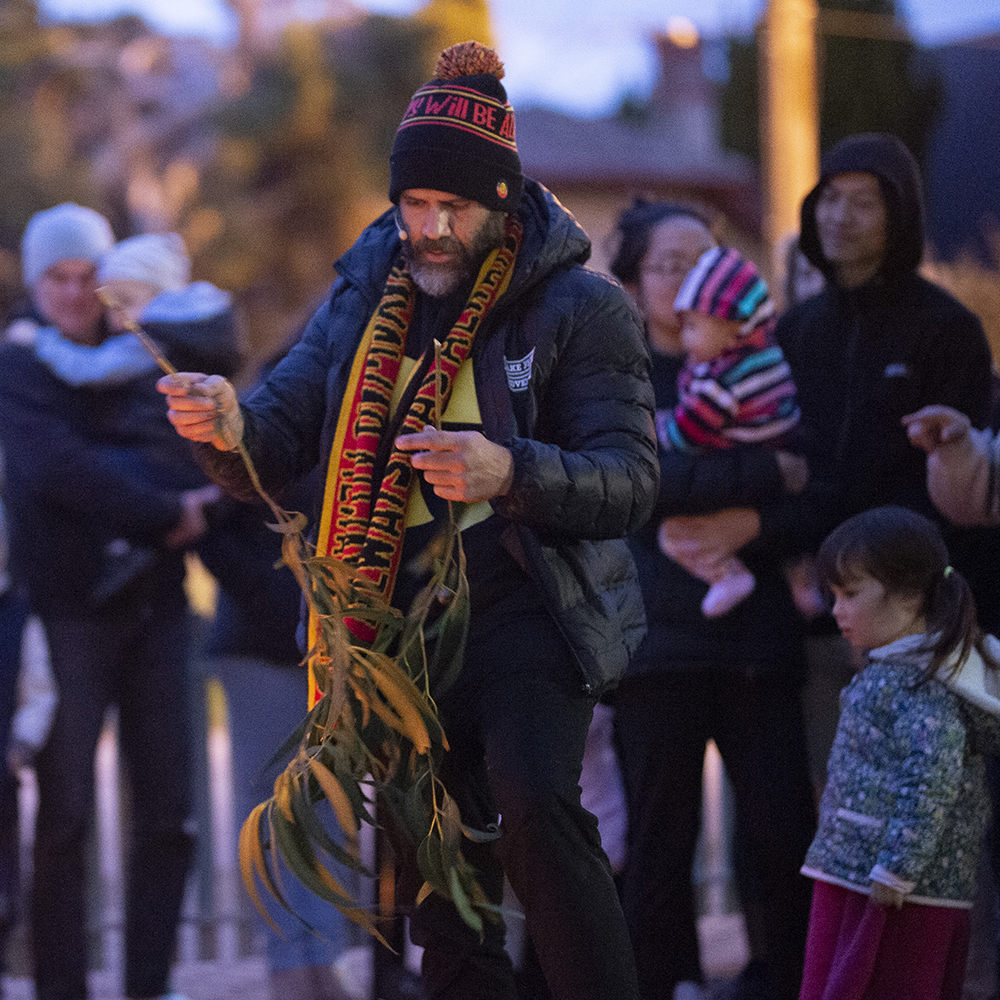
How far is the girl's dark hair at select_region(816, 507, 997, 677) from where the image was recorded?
11.8ft

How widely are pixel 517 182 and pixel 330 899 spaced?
1.57m

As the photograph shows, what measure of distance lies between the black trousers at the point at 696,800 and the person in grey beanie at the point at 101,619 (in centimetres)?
155

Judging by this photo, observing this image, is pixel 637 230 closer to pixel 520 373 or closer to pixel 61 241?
pixel 520 373

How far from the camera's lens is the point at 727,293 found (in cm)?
415

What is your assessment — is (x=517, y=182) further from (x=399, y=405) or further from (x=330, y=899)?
(x=330, y=899)

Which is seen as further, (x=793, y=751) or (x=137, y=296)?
(x=137, y=296)

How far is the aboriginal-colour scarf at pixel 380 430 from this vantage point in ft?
10.8

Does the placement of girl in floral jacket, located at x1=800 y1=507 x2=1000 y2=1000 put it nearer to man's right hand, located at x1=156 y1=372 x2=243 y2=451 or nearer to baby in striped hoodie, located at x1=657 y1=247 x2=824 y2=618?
baby in striped hoodie, located at x1=657 y1=247 x2=824 y2=618

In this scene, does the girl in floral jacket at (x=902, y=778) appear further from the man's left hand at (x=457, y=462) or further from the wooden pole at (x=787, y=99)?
the wooden pole at (x=787, y=99)

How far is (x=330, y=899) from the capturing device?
3.08 meters

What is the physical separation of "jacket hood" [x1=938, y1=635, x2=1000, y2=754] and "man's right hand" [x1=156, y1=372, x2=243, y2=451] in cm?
168

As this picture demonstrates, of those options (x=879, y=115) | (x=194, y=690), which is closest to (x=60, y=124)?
(x=879, y=115)

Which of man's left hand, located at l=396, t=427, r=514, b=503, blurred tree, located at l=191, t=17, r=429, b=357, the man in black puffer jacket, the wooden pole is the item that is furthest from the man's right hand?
blurred tree, located at l=191, t=17, r=429, b=357

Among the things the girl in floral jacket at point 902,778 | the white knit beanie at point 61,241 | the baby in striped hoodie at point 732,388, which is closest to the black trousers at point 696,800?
the baby in striped hoodie at point 732,388
